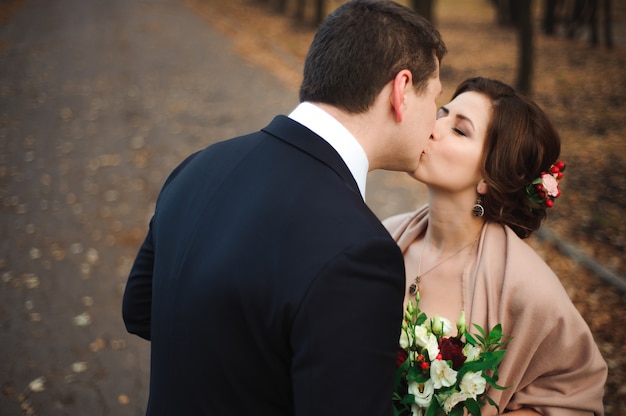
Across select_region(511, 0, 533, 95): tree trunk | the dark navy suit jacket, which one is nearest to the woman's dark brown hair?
the dark navy suit jacket

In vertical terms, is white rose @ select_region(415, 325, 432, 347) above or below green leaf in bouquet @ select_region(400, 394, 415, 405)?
above

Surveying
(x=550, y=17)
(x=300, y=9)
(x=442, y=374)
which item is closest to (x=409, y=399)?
(x=442, y=374)

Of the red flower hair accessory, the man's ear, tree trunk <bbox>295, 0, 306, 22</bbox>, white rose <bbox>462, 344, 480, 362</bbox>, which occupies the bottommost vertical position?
tree trunk <bbox>295, 0, 306, 22</bbox>

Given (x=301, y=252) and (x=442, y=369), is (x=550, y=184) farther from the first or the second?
(x=301, y=252)

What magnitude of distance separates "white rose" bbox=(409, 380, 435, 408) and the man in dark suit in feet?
2.54

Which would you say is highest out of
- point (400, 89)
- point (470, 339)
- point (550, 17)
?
point (400, 89)

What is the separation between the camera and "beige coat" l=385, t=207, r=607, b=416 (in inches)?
98.5

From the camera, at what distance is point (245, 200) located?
1.68 meters

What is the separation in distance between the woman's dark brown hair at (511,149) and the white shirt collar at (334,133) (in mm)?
A: 1162

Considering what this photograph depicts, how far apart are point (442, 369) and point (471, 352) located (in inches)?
7.1

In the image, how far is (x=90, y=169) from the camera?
8.57 metres

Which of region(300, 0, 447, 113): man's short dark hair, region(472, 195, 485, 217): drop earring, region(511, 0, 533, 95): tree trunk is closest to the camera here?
region(300, 0, 447, 113): man's short dark hair

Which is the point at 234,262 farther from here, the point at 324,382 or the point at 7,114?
the point at 7,114

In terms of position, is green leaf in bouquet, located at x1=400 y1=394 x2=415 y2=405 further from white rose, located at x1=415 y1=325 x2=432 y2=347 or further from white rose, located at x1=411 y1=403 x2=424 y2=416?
white rose, located at x1=415 y1=325 x2=432 y2=347
